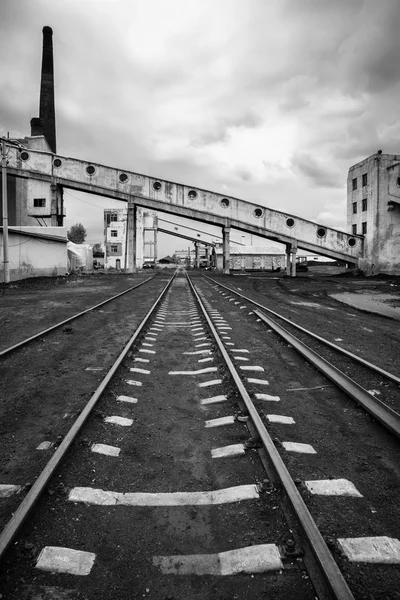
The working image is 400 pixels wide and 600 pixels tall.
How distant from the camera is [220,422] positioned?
429 cm

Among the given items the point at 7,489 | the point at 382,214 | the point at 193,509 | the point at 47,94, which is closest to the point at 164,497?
the point at 193,509

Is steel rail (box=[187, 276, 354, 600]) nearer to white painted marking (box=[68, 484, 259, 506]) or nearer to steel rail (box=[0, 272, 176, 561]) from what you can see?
white painted marking (box=[68, 484, 259, 506])

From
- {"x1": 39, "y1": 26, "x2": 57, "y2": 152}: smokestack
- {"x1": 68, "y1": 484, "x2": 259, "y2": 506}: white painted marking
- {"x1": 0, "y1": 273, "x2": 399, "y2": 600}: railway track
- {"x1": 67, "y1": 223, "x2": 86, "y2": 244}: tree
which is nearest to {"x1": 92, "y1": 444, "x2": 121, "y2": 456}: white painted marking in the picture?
{"x1": 0, "y1": 273, "x2": 399, "y2": 600}: railway track

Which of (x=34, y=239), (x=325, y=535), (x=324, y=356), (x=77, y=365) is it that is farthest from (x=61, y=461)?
(x=34, y=239)

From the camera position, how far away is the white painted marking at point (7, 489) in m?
2.94

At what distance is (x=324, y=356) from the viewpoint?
7.13m

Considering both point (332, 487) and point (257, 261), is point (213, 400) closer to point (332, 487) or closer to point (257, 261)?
point (332, 487)

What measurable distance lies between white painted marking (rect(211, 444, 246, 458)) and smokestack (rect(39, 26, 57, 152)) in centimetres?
5348

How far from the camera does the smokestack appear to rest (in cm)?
4903

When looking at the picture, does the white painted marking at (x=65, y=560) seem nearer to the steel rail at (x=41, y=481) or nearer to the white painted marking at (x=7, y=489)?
the steel rail at (x=41, y=481)

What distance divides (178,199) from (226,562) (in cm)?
3742

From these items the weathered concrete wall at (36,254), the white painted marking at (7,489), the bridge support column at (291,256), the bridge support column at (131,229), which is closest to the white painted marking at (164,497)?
the white painted marking at (7,489)

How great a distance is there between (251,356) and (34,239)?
27.7 meters

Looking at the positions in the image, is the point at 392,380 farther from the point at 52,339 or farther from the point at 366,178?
the point at 366,178
